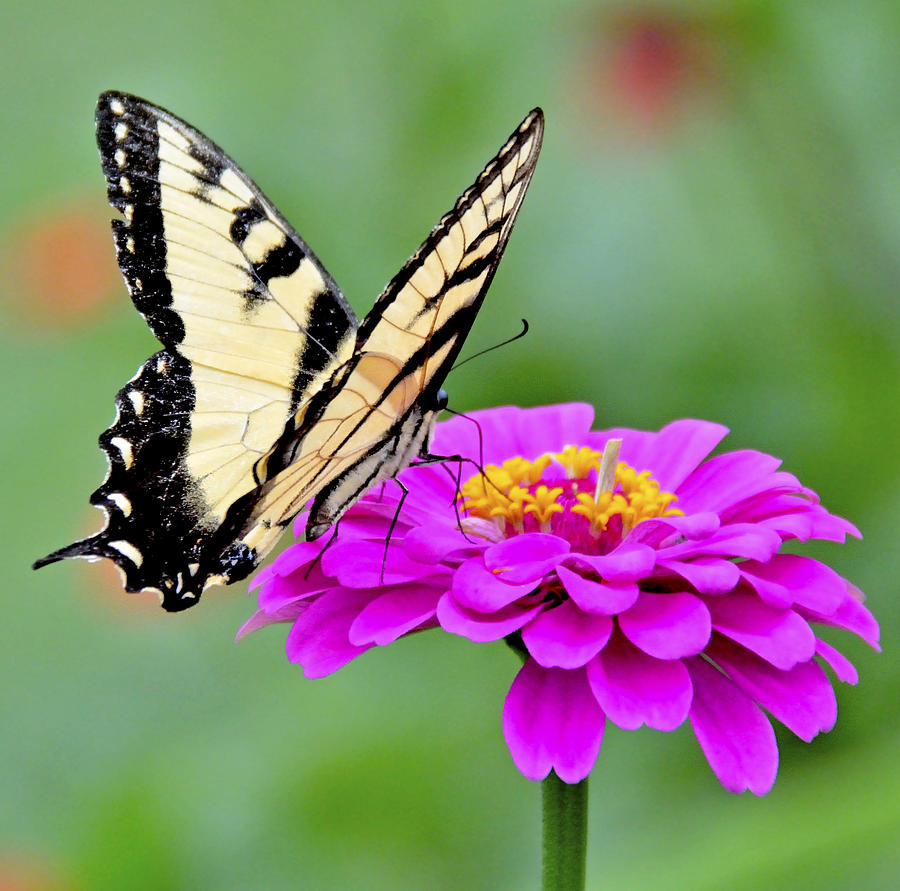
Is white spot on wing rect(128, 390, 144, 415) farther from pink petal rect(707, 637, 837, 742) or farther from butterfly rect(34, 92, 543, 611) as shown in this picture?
pink petal rect(707, 637, 837, 742)

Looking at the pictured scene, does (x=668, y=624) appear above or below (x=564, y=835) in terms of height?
above

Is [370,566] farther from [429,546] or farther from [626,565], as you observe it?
[626,565]

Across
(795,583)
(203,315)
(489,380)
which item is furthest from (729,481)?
(489,380)

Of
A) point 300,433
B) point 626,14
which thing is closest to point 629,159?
point 626,14

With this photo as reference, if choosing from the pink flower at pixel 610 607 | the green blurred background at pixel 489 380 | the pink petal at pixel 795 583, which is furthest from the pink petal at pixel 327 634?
the green blurred background at pixel 489 380

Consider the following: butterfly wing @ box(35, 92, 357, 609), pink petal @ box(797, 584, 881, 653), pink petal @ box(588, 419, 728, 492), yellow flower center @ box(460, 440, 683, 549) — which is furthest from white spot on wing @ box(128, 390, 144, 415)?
pink petal @ box(797, 584, 881, 653)

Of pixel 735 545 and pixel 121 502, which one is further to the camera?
pixel 121 502

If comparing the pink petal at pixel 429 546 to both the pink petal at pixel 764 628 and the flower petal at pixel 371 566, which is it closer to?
the flower petal at pixel 371 566

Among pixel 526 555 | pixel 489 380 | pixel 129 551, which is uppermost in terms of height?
pixel 526 555
